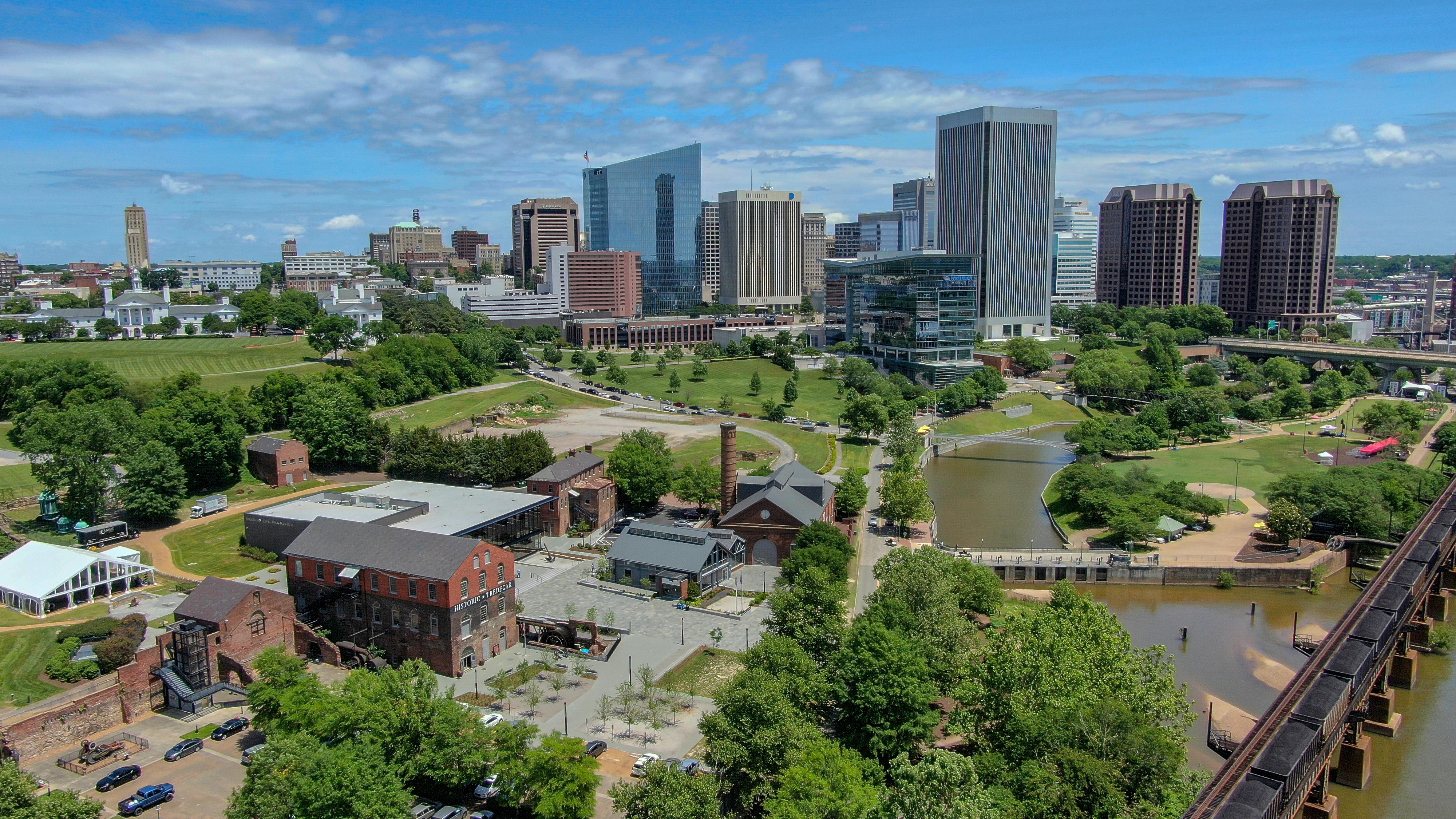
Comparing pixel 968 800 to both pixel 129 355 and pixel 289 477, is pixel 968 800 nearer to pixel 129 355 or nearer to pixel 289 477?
pixel 289 477

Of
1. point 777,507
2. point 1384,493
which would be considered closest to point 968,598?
point 777,507

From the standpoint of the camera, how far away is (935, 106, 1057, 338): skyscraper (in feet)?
507

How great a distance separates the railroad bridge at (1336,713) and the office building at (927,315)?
72.4 metres

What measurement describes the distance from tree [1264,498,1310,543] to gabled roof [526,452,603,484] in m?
41.2

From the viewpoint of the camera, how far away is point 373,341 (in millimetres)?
126125

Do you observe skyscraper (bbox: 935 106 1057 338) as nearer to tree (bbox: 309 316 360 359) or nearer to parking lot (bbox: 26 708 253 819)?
tree (bbox: 309 316 360 359)

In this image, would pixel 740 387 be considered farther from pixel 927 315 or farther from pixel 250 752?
pixel 250 752

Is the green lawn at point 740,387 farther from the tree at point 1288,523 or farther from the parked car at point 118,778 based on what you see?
the parked car at point 118,778

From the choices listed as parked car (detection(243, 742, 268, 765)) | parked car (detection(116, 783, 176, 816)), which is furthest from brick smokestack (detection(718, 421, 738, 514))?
parked car (detection(116, 783, 176, 816))

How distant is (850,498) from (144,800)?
132 feet

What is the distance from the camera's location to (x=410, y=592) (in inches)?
1506

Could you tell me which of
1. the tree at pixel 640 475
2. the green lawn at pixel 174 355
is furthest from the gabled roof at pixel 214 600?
the green lawn at pixel 174 355

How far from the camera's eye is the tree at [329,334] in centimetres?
10588

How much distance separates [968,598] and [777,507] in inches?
496
